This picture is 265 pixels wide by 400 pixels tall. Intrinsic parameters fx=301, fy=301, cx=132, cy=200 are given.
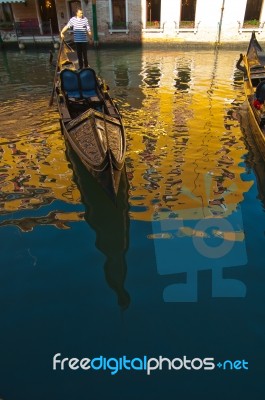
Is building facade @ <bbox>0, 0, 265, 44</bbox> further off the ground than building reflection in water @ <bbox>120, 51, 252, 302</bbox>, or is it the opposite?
building facade @ <bbox>0, 0, 265, 44</bbox>

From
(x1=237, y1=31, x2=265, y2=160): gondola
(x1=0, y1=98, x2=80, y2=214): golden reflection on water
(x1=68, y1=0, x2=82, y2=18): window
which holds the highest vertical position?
(x1=68, y1=0, x2=82, y2=18): window

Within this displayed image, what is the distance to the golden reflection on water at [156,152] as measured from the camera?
4906mm

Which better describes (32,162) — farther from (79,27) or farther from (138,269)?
(79,27)

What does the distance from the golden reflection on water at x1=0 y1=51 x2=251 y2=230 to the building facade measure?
28.7 feet

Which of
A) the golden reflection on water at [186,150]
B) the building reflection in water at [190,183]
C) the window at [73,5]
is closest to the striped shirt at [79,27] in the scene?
the golden reflection on water at [186,150]

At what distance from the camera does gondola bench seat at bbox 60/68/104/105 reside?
7254 mm

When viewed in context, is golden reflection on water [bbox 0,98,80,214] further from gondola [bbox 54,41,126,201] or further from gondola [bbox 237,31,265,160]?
gondola [bbox 237,31,265,160]

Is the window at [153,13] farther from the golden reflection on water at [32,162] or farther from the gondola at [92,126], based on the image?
the golden reflection on water at [32,162]

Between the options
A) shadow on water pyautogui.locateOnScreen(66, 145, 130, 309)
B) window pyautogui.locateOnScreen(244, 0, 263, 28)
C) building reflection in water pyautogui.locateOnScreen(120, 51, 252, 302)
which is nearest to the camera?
shadow on water pyautogui.locateOnScreen(66, 145, 130, 309)

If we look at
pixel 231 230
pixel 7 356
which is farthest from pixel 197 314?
pixel 7 356

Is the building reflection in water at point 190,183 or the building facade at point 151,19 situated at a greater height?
the building facade at point 151,19

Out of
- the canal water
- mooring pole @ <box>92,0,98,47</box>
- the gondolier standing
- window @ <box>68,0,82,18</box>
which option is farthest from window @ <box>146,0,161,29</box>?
the canal water

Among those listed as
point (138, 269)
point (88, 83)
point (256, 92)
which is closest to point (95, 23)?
point (88, 83)

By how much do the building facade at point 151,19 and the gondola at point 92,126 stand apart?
10926 mm
